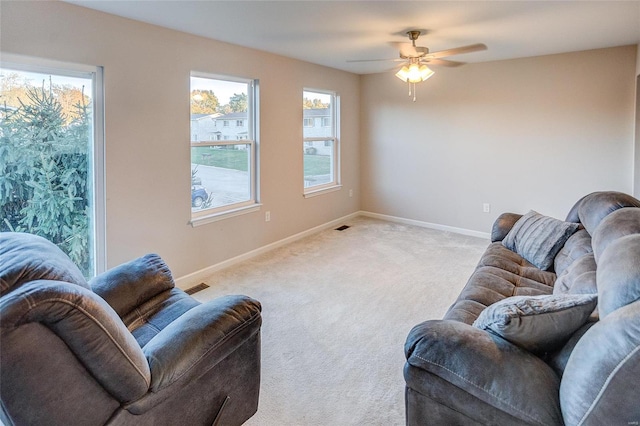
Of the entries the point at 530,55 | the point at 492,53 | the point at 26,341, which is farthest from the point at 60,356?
the point at 530,55

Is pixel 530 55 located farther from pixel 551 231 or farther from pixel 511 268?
pixel 511 268

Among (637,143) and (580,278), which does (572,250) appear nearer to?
(580,278)

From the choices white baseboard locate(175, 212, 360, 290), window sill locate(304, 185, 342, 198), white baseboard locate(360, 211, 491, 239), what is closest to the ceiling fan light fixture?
window sill locate(304, 185, 342, 198)

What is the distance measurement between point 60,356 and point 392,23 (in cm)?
319

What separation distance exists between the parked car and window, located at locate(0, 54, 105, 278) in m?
0.95

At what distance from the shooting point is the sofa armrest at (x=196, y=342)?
141 centimetres

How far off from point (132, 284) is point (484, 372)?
171cm

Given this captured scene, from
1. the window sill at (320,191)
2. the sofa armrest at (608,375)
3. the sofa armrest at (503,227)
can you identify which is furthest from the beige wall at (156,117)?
the sofa armrest at (608,375)

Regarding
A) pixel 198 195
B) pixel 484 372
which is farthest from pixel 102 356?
pixel 198 195

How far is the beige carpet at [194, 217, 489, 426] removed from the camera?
83.4 inches

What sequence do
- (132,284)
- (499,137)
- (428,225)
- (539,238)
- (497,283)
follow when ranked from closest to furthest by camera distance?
(132,284), (497,283), (539,238), (499,137), (428,225)

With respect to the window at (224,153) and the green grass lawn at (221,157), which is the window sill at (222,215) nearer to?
the window at (224,153)

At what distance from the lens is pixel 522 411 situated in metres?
1.26

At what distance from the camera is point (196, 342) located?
152cm
